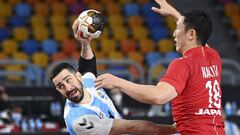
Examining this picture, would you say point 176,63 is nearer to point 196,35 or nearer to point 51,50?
point 196,35

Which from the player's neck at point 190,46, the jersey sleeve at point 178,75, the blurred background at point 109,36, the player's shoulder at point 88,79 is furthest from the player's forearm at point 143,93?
the blurred background at point 109,36

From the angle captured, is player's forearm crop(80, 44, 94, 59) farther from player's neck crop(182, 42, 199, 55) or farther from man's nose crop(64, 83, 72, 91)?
player's neck crop(182, 42, 199, 55)

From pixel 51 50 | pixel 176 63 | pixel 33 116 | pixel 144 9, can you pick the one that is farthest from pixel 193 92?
pixel 144 9

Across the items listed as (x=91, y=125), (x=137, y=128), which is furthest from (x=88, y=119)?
(x=137, y=128)

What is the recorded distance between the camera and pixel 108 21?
16891 mm

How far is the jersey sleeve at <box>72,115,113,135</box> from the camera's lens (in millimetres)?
5285

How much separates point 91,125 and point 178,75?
912mm

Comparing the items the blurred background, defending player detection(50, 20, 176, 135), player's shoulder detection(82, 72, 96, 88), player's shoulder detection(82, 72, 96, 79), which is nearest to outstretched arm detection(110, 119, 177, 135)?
defending player detection(50, 20, 176, 135)

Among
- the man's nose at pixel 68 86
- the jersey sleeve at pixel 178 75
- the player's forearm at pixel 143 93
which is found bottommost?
the player's forearm at pixel 143 93

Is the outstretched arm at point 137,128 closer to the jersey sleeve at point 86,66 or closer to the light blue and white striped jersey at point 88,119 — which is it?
the light blue and white striped jersey at point 88,119

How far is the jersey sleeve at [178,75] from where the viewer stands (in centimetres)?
472

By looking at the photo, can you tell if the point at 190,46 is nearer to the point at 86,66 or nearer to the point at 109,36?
the point at 86,66

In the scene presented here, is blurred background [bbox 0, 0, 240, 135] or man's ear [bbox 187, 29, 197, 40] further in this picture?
blurred background [bbox 0, 0, 240, 135]

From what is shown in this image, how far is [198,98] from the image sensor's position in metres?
5.00
